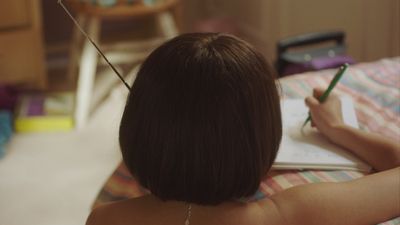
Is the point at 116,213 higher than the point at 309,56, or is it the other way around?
the point at 116,213

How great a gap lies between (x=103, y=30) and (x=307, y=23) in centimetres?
110

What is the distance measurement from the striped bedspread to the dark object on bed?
471mm

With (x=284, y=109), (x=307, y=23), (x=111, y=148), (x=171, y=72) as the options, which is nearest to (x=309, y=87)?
(x=284, y=109)

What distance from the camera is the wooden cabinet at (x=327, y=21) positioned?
7.86 ft

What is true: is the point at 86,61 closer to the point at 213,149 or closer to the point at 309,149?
the point at 309,149

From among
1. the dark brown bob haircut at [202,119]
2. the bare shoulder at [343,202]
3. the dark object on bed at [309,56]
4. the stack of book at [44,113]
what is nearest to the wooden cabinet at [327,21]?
the dark object on bed at [309,56]

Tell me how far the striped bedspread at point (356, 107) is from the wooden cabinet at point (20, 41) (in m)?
1.47

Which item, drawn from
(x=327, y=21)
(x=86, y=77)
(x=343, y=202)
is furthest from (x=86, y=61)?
(x=343, y=202)

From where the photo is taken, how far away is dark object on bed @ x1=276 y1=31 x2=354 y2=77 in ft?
6.54

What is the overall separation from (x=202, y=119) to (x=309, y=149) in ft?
1.34

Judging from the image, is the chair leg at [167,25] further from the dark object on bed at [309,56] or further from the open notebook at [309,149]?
the open notebook at [309,149]

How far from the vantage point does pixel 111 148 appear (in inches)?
86.7

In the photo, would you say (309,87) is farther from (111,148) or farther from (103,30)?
(103,30)

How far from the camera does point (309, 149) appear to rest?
1.12 m
